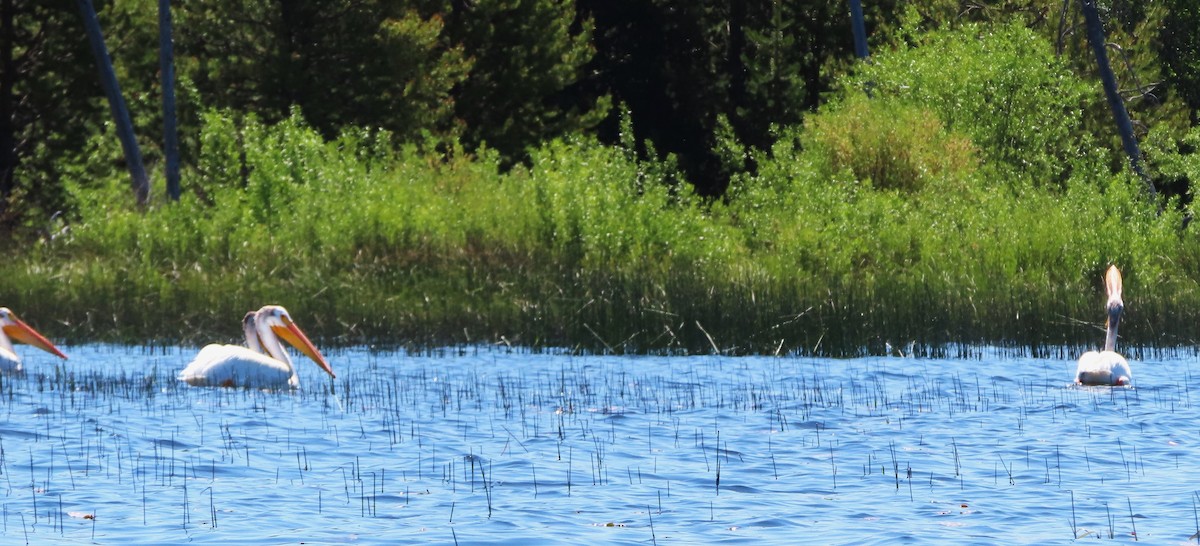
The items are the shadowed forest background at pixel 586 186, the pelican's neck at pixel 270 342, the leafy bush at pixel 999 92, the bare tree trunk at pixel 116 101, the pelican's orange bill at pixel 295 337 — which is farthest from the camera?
the leafy bush at pixel 999 92

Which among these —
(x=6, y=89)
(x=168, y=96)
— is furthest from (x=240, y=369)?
(x=6, y=89)

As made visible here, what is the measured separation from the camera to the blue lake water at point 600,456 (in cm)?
884

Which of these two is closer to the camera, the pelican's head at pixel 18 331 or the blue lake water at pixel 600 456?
the blue lake water at pixel 600 456

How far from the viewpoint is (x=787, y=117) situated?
42.6 meters

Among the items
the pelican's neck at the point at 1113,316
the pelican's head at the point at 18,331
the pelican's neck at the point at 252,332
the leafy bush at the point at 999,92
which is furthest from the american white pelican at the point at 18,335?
the leafy bush at the point at 999,92

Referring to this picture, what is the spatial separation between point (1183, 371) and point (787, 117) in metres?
26.6

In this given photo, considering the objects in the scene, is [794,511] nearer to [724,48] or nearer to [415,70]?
[415,70]

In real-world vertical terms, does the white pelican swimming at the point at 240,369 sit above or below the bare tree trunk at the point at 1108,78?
below

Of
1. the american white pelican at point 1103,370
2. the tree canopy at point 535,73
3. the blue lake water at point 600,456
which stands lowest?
the blue lake water at point 600,456

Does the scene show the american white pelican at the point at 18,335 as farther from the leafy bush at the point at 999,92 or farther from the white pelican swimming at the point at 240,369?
the leafy bush at the point at 999,92

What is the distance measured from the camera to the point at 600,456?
11.2 m

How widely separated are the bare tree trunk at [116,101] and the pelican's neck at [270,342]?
43.9ft

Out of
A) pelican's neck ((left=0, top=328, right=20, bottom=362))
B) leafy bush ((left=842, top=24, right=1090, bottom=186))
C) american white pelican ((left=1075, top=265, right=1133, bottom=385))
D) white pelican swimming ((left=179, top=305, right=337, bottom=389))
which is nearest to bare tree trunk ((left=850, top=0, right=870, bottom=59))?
leafy bush ((left=842, top=24, right=1090, bottom=186))

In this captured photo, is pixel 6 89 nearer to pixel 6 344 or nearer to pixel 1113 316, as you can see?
pixel 6 344
